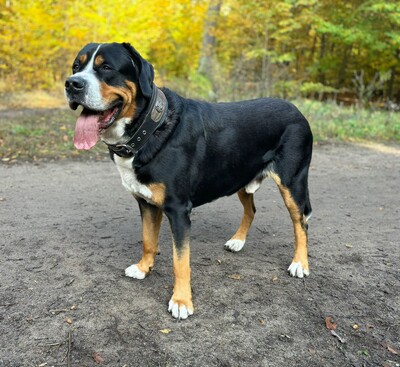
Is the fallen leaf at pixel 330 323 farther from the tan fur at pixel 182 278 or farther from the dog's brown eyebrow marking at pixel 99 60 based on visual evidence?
the dog's brown eyebrow marking at pixel 99 60

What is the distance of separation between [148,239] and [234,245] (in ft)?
3.67

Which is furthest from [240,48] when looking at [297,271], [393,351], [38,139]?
[393,351]

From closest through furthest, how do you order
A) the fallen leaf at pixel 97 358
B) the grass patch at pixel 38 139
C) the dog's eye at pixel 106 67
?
the fallen leaf at pixel 97 358, the dog's eye at pixel 106 67, the grass patch at pixel 38 139

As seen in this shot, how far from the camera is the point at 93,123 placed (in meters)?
3.11

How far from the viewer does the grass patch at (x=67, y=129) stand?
841cm

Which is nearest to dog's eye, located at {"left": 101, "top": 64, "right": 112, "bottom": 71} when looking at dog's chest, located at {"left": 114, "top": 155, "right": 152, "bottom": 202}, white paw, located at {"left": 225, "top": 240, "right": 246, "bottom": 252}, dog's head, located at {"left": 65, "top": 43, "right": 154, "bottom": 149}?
dog's head, located at {"left": 65, "top": 43, "right": 154, "bottom": 149}

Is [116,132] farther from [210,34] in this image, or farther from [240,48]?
[210,34]

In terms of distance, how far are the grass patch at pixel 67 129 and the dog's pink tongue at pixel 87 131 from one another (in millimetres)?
5333

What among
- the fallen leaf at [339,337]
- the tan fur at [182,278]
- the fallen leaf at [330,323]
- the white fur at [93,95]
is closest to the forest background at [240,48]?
the white fur at [93,95]

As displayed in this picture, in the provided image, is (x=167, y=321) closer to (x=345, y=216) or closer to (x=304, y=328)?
(x=304, y=328)

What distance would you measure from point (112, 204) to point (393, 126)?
9.30 meters

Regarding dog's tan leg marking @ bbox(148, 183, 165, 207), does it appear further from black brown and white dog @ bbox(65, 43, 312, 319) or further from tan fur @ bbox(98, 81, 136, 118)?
tan fur @ bbox(98, 81, 136, 118)

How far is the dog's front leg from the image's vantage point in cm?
330

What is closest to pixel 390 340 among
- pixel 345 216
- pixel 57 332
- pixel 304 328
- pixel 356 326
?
pixel 356 326
